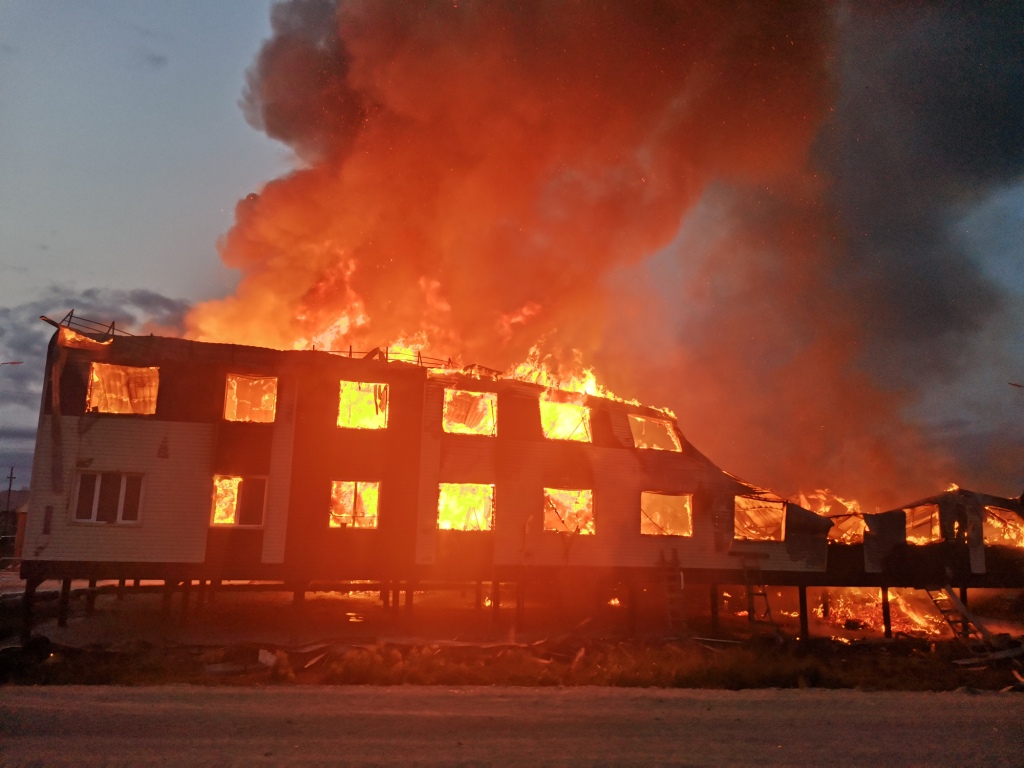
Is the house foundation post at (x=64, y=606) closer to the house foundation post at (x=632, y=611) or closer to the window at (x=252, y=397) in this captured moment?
the window at (x=252, y=397)

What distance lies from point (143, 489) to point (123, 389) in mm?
3185

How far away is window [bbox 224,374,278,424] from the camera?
2120cm

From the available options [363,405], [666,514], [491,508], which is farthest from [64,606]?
[666,514]

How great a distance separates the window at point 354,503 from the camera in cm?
2155

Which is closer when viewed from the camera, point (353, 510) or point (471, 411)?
point (353, 510)

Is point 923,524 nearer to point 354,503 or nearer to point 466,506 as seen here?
point 466,506

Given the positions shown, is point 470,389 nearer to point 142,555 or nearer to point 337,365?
point 337,365

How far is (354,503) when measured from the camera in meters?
21.8

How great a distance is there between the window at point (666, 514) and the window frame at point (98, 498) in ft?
54.5

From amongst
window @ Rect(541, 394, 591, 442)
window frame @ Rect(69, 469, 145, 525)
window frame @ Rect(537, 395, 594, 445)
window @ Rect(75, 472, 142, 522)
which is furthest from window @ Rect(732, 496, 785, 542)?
window @ Rect(75, 472, 142, 522)

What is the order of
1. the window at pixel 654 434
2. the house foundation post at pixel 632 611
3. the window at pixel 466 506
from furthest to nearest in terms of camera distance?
the window at pixel 654 434 → the house foundation post at pixel 632 611 → the window at pixel 466 506

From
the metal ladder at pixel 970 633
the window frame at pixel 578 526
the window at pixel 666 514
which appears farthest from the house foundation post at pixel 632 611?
the metal ladder at pixel 970 633

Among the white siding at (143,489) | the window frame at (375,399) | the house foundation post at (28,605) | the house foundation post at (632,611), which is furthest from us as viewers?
the house foundation post at (632,611)

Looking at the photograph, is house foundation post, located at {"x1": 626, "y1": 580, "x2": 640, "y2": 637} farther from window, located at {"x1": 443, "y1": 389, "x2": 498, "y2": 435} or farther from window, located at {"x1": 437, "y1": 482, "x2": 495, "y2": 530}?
window, located at {"x1": 443, "y1": 389, "x2": 498, "y2": 435}
